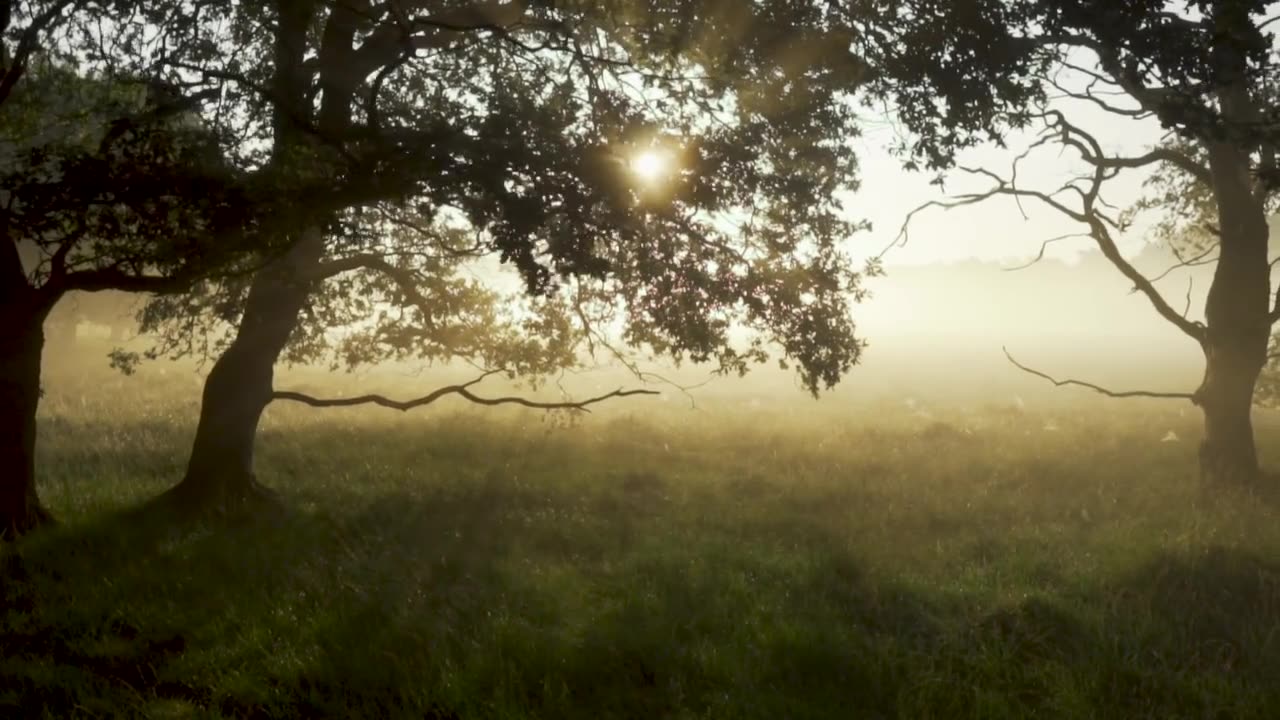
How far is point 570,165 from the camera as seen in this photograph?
25.3ft

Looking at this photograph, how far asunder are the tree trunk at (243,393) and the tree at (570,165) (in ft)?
0.08

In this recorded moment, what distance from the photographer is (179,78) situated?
975cm

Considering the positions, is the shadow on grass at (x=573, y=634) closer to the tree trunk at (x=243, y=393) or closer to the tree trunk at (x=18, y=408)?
the tree trunk at (x=18, y=408)

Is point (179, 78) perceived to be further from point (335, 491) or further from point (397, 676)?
point (397, 676)

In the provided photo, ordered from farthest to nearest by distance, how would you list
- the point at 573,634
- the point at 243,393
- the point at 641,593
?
the point at 243,393, the point at 641,593, the point at 573,634

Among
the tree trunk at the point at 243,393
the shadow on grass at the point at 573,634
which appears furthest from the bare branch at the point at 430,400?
the shadow on grass at the point at 573,634

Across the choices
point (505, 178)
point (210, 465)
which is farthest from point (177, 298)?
point (505, 178)

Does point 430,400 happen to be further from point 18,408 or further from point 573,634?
point 18,408

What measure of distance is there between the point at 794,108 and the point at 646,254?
293 cm

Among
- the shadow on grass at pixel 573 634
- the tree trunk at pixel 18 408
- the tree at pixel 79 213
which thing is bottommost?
the shadow on grass at pixel 573 634

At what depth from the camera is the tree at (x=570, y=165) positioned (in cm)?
724

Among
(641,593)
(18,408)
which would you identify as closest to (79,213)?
(18,408)

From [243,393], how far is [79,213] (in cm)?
433

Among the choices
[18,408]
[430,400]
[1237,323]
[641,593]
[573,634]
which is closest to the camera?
[573,634]
